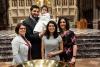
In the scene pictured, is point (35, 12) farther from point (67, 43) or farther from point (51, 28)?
point (67, 43)

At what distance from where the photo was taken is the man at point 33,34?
5168 mm

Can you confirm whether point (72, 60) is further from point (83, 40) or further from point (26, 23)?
point (83, 40)

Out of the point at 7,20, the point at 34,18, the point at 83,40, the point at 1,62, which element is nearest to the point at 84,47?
the point at 83,40

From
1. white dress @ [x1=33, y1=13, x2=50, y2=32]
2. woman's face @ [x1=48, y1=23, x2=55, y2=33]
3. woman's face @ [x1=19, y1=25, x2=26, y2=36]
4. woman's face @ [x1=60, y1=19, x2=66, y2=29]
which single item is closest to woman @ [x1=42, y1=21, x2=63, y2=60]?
woman's face @ [x1=48, y1=23, x2=55, y2=33]

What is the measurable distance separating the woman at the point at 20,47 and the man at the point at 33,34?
1.29 feet

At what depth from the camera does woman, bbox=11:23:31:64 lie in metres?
4.63

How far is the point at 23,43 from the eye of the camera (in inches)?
186

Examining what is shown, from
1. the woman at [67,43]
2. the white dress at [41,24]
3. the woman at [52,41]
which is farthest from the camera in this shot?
the white dress at [41,24]

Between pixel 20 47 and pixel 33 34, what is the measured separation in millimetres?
552

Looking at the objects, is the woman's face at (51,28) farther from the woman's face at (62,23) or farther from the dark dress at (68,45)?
the dark dress at (68,45)

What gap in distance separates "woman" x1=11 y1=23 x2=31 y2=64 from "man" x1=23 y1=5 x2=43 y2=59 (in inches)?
15.5

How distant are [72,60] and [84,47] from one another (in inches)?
253

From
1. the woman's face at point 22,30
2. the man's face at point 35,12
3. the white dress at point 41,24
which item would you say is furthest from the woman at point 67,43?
the woman's face at point 22,30

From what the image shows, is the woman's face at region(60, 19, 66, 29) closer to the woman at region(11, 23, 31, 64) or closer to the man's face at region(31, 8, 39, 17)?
the man's face at region(31, 8, 39, 17)
